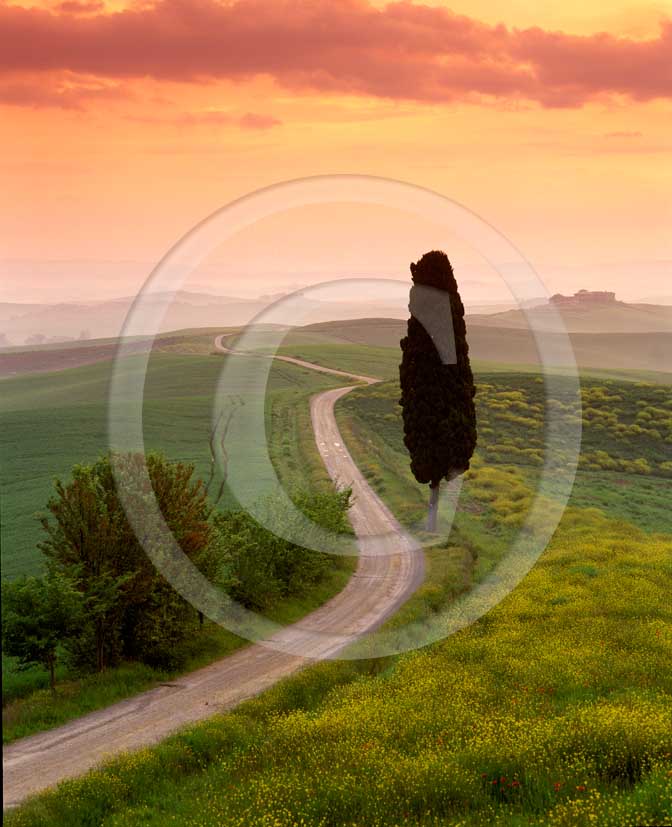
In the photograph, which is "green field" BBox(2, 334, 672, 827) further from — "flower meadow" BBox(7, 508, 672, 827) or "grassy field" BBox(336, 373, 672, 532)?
"grassy field" BBox(336, 373, 672, 532)

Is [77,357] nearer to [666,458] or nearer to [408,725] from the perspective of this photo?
[666,458]

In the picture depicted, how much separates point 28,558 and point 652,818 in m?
43.5

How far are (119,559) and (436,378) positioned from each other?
2131cm

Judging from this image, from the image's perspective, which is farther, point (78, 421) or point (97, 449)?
point (78, 421)

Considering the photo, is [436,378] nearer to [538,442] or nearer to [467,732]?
[467,732]

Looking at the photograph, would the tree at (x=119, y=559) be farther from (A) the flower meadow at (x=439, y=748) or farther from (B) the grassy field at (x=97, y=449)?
(A) the flower meadow at (x=439, y=748)

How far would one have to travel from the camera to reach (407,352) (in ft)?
158

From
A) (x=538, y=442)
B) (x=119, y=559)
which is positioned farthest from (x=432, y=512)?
(x=538, y=442)

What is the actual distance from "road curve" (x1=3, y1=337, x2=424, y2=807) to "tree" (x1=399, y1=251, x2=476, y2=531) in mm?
5847

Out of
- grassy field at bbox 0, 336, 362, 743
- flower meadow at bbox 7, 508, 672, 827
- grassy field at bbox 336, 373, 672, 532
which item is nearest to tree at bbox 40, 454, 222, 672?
grassy field at bbox 0, 336, 362, 743

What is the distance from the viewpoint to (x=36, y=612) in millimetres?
28734

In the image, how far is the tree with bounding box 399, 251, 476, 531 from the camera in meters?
47.3

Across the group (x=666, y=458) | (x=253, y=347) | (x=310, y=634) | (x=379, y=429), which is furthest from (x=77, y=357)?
(x=310, y=634)

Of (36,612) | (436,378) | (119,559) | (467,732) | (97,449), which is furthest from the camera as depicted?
(97,449)
